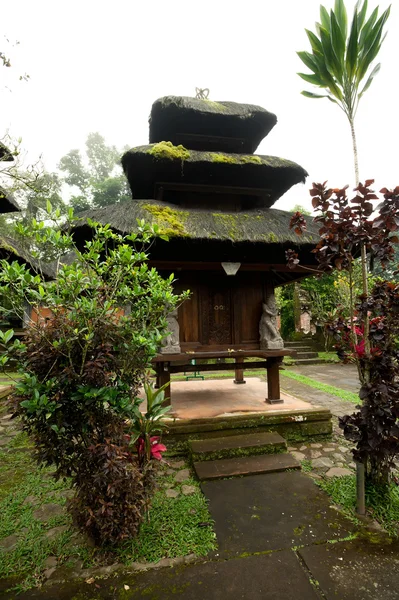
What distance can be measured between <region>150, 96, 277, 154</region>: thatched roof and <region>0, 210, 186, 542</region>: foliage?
13.9 feet

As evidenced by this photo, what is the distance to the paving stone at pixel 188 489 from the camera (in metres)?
3.10

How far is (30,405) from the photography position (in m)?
1.89

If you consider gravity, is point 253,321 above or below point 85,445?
above

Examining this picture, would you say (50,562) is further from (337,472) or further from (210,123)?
(210,123)

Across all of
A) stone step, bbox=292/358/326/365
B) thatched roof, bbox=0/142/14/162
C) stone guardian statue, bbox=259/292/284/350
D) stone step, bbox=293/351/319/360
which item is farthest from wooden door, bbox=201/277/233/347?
stone step, bbox=293/351/319/360

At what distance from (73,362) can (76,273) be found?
651 millimetres

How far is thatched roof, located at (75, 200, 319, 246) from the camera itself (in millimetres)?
4227

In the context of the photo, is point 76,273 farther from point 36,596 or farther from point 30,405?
point 36,596

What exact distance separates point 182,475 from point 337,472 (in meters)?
1.84

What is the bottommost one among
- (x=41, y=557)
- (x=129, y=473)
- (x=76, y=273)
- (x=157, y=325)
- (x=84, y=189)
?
(x=41, y=557)

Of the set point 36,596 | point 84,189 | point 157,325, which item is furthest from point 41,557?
point 84,189

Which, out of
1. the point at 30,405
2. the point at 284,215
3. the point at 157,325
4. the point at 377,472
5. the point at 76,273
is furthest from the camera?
the point at 284,215

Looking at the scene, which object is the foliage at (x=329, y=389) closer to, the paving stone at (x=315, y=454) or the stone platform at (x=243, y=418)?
the stone platform at (x=243, y=418)

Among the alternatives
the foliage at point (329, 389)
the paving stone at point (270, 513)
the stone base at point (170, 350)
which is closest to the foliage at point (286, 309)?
the foliage at point (329, 389)
